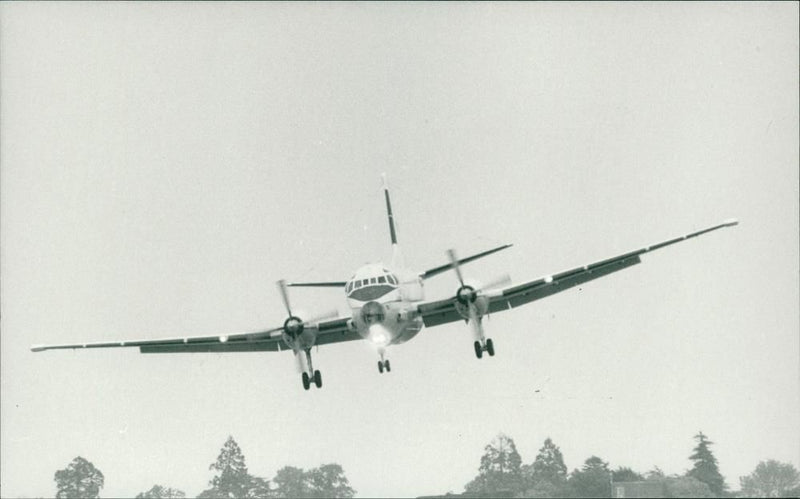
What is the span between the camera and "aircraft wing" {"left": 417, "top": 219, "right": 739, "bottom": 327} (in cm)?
3091

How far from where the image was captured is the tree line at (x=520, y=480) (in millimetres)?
42719

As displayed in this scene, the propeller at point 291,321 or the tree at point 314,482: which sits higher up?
the propeller at point 291,321

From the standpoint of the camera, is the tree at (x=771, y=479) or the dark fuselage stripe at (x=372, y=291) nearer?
the dark fuselage stripe at (x=372, y=291)

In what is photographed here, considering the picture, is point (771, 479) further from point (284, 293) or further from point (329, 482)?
point (284, 293)

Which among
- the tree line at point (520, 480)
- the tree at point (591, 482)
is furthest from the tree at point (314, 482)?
the tree at point (591, 482)

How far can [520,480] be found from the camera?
51.3 m

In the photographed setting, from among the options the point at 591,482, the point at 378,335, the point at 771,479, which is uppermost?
the point at 378,335

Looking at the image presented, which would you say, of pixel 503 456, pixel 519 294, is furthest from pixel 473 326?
pixel 503 456

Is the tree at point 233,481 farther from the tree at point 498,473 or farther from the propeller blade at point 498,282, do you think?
the propeller blade at point 498,282

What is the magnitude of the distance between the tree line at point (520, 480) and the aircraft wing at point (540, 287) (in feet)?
43.1

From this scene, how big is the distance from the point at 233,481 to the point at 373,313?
1432 inches

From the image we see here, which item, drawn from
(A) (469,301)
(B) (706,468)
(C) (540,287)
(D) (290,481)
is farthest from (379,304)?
(D) (290,481)

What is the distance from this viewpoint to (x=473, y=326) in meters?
31.8

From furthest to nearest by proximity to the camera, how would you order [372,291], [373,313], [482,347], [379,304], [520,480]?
[520,480] → [482,347] → [372,291] → [379,304] → [373,313]
